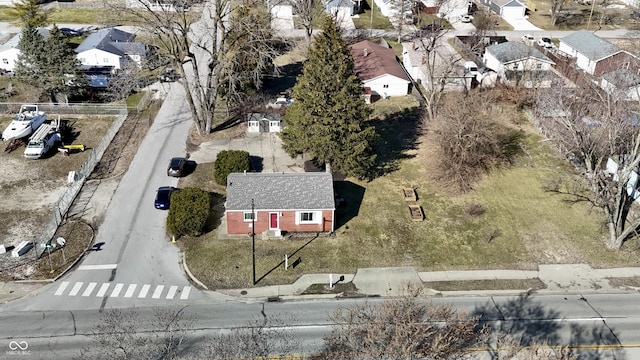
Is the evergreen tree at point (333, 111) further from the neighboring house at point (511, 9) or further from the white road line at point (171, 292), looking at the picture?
the neighboring house at point (511, 9)

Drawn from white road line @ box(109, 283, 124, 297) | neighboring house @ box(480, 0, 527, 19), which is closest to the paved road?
white road line @ box(109, 283, 124, 297)

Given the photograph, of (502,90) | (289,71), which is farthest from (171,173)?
(502,90)

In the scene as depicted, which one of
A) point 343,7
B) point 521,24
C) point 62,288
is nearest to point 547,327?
point 62,288

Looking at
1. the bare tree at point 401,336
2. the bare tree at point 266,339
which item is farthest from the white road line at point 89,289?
the bare tree at point 401,336

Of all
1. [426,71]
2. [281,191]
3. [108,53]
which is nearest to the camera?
[281,191]

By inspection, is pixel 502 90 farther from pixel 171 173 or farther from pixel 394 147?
pixel 171 173

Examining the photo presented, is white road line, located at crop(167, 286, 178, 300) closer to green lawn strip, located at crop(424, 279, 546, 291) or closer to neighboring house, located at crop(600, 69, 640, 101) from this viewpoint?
green lawn strip, located at crop(424, 279, 546, 291)

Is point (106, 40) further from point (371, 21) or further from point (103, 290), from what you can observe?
point (103, 290)
